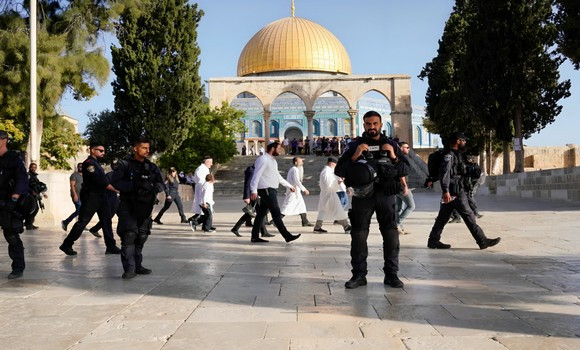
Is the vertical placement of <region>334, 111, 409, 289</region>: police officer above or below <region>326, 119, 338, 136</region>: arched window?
below

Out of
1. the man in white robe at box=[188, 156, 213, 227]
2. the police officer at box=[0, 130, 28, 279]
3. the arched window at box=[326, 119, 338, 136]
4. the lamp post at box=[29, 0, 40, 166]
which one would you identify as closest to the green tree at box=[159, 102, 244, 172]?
the lamp post at box=[29, 0, 40, 166]

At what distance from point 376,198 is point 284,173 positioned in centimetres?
2815

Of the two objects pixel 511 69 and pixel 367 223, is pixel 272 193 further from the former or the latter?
pixel 511 69

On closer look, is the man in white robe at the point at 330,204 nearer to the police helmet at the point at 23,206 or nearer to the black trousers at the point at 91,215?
the black trousers at the point at 91,215

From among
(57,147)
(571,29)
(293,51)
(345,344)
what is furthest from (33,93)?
(293,51)

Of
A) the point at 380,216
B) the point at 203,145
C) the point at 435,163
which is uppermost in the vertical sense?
the point at 203,145

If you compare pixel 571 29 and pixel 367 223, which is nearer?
pixel 367 223

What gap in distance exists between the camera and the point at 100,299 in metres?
4.91

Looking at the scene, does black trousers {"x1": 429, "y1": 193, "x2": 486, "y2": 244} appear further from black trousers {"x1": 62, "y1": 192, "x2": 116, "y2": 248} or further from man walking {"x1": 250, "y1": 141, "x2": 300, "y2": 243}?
black trousers {"x1": 62, "y1": 192, "x2": 116, "y2": 248}

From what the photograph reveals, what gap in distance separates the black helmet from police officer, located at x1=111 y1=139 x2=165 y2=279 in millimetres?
2168

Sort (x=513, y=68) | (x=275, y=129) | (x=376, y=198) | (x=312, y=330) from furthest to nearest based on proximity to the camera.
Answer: (x=275, y=129) < (x=513, y=68) < (x=376, y=198) < (x=312, y=330)

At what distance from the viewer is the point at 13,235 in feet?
20.4

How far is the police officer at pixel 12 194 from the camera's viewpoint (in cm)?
612

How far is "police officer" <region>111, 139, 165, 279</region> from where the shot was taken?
612 cm
